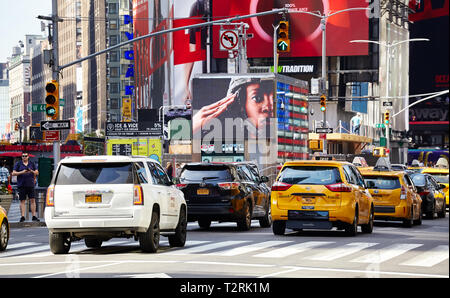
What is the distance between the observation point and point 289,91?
45.7 meters

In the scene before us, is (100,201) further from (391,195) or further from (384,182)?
(384,182)

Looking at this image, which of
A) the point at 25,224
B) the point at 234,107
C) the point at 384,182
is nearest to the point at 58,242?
the point at 25,224

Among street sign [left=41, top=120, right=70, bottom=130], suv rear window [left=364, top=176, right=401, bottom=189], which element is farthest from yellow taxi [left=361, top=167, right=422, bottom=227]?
street sign [left=41, top=120, right=70, bottom=130]

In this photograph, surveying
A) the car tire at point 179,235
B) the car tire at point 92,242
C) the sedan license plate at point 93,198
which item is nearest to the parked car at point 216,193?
the car tire at point 179,235

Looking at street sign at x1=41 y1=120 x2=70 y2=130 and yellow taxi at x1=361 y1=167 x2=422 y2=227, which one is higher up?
street sign at x1=41 y1=120 x2=70 y2=130

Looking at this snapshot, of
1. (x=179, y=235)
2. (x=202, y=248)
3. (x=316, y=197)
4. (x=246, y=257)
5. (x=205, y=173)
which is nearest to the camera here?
(x=246, y=257)

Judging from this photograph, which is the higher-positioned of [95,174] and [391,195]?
[95,174]

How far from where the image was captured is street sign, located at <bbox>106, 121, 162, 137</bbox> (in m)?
48.0

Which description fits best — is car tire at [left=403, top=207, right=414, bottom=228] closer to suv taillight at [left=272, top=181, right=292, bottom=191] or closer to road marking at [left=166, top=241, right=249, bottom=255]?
suv taillight at [left=272, top=181, right=292, bottom=191]

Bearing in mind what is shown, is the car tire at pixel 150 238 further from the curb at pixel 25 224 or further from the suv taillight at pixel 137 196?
the curb at pixel 25 224

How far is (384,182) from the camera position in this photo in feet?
87.5

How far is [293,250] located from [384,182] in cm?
990

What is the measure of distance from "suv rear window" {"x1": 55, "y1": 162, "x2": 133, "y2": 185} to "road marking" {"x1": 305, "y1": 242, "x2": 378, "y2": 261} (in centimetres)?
348

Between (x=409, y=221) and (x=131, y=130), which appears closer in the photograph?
(x=409, y=221)
